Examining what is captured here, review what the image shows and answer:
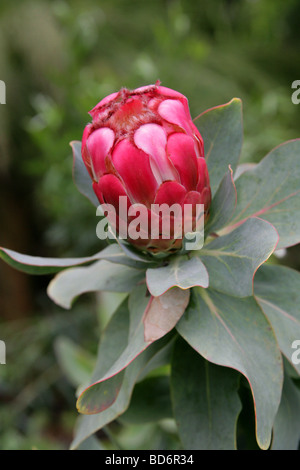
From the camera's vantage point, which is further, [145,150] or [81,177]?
[81,177]

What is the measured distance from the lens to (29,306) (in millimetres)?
2281

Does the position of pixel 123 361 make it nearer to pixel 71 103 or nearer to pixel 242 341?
pixel 242 341

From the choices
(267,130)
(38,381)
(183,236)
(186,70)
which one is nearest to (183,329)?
(183,236)

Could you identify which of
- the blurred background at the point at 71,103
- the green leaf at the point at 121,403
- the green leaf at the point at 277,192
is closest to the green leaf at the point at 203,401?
the green leaf at the point at 121,403

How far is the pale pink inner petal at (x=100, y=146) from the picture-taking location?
0.32 metres

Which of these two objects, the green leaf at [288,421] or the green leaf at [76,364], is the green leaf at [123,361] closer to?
the green leaf at [288,421]

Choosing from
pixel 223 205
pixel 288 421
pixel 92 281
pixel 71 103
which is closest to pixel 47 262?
pixel 92 281

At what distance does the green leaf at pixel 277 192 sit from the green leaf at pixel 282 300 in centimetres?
6

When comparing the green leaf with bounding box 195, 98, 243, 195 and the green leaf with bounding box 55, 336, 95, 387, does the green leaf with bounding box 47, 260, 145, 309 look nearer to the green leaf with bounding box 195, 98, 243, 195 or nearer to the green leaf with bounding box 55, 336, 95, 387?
the green leaf with bounding box 195, 98, 243, 195

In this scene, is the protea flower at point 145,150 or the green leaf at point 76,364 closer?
the protea flower at point 145,150

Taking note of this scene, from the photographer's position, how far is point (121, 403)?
1.24ft

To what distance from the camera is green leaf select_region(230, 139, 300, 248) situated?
14.7 inches

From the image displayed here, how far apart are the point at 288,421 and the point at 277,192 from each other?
8.3 inches
